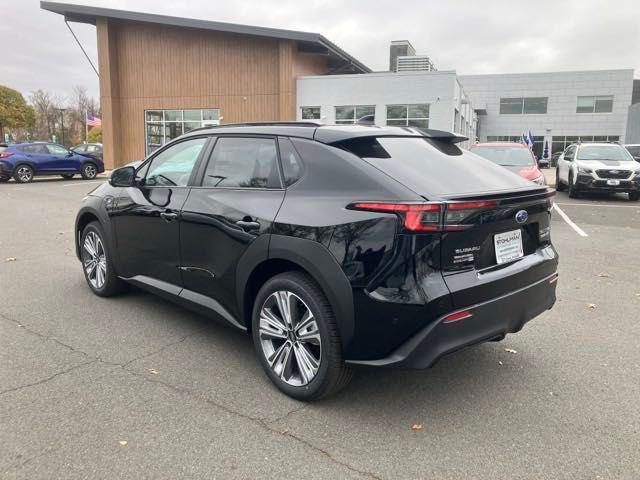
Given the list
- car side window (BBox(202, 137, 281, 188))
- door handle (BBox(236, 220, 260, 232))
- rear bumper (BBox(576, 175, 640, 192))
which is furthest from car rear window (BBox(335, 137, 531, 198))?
rear bumper (BBox(576, 175, 640, 192))

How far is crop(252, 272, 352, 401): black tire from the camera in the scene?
9.77 feet

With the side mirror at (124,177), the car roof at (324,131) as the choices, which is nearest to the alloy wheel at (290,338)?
the car roof at (324,131)

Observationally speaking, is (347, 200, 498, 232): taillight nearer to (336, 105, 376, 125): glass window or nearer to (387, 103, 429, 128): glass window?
(387, 103, 429, 128): glass window

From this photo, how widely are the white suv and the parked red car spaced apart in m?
3.23

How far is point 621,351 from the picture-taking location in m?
4.02

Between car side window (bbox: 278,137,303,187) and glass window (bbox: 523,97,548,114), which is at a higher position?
glass window (bbox: 523,97,548,114)

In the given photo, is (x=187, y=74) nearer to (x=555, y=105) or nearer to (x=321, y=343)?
(x=321, y=343)

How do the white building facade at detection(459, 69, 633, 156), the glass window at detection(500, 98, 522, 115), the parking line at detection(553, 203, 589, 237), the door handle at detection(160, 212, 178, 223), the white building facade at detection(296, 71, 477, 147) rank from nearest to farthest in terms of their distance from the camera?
1. the door handle at detection(160, 212, 178, 223)
2. the parking line at detection(553, 203, 589, 237)
3. the white building facade at detection(296, 71, 477, 147)
4. the white building facade at detection(459, 69, 633, 156)
5. the glass window at detection(500, 98, 522, 115)

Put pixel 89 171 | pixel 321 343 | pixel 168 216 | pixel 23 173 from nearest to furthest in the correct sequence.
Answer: pixel 321 343 < pixel 168 216 < pixel 23 173 < pixel 89 171

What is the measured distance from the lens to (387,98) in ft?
88.1

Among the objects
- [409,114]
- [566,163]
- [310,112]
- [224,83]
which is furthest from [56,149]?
[566,163]

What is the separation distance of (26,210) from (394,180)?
39.0ft

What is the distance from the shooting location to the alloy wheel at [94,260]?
17.1 feet

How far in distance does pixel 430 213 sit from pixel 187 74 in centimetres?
2846
